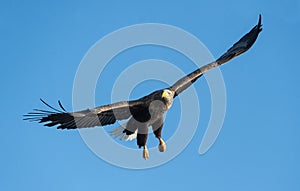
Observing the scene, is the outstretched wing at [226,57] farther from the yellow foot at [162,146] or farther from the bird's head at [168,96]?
the yellow foot at [162,146]

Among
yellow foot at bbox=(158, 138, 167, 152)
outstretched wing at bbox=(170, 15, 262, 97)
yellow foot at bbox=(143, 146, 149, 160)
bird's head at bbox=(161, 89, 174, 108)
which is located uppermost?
outstretched wing at bbox=(170, 15, 262, 97)

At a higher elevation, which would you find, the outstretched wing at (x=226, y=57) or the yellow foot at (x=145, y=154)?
the outstretched wing at (x=226, y=57)

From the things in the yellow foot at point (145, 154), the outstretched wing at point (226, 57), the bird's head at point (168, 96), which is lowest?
the yellow foot at point (145, 154)

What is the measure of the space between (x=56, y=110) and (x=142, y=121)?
7.23ft

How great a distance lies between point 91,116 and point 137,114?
1119mm

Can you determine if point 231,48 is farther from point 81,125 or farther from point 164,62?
point 81,125

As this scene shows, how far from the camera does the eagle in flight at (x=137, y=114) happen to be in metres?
15.0

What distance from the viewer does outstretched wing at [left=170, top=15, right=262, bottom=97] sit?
51.8 feet

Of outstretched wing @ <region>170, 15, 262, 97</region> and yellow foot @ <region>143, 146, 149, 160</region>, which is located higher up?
outstretched wing @ <region>170, 15, 262, 97</region>

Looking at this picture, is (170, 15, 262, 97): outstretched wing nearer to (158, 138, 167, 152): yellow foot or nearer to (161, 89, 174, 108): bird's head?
(161, 89, 174, 108): bird's head

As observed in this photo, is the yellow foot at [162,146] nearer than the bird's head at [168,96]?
No

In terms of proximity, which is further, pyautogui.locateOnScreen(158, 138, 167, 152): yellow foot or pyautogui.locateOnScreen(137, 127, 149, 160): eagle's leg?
pyautogui.locateOnScreen(158, 138, 167, 152): yellow foot

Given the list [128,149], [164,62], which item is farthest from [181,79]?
[128,149]

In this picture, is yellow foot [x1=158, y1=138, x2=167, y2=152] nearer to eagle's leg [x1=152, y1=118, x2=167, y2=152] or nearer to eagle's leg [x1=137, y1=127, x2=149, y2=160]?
eagle's leg [x1=152, y1=118, x2=167, y2=152]
